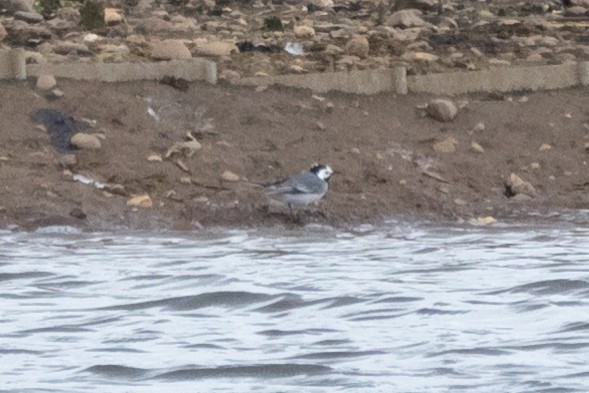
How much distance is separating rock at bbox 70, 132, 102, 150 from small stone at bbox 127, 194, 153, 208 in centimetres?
77

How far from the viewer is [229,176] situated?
13.0m

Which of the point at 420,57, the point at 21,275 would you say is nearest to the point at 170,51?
the point at 420,57

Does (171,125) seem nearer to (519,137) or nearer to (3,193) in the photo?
(3,193)

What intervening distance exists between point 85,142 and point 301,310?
4148 millimetres

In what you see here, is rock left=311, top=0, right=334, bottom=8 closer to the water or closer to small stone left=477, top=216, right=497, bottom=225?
small stone left=477, top=216, right=497, bottom=225

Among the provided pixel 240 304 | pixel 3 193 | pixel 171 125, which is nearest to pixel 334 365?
pixel 240 304

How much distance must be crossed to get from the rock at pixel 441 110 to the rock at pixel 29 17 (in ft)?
14.9

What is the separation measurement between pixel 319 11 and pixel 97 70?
18.4 ft

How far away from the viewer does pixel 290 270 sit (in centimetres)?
1077

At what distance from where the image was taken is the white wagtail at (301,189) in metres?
12.1

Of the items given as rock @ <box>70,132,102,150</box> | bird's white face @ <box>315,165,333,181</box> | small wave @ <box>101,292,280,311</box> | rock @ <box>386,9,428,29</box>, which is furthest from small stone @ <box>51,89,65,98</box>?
rock @ <box>386,9,428,29</box>

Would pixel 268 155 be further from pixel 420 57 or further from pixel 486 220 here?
pixel 420 57

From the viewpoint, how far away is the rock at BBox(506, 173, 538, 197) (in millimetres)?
13336

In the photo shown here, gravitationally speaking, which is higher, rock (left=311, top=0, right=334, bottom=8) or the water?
the water
